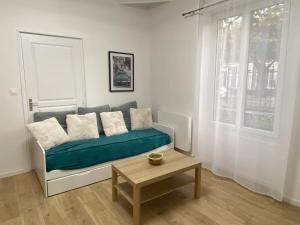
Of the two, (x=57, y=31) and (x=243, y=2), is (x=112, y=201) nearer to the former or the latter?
(x=57, y=31)

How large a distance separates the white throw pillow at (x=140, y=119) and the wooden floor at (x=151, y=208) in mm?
1210

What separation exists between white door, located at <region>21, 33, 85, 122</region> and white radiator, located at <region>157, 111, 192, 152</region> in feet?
4.94

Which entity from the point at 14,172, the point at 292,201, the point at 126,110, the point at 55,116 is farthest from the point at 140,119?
the point at 292,201

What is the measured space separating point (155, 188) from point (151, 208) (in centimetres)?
21

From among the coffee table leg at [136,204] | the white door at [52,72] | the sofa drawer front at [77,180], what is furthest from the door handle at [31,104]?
the coffee table leg at [136,204]

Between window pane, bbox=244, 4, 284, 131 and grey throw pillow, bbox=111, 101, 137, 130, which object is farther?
grey throw pillow, bbox=111, 101, 137, 130

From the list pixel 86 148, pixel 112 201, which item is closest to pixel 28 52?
pixel 86 148

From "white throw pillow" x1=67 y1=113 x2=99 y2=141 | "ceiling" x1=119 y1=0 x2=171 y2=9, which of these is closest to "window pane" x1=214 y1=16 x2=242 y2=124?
"ceiling" x1=119 y1=0 x2=171 y2=9

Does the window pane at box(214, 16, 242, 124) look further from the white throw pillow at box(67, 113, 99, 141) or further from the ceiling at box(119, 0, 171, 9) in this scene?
the white throw pillow at box(67, 113, 99, 141)

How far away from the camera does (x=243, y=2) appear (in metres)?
2.27

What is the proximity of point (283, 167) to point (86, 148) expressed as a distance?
2.24 meters

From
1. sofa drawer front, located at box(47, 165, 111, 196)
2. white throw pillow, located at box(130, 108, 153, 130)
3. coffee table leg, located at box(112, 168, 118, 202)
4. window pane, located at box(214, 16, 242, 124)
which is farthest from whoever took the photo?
white throw pillow, located at box(130, 108, 153, 130)

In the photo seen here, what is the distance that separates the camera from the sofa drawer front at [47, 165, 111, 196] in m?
2.28

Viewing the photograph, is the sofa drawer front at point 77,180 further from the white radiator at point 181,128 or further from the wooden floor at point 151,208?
the white radiator at point 181,128
